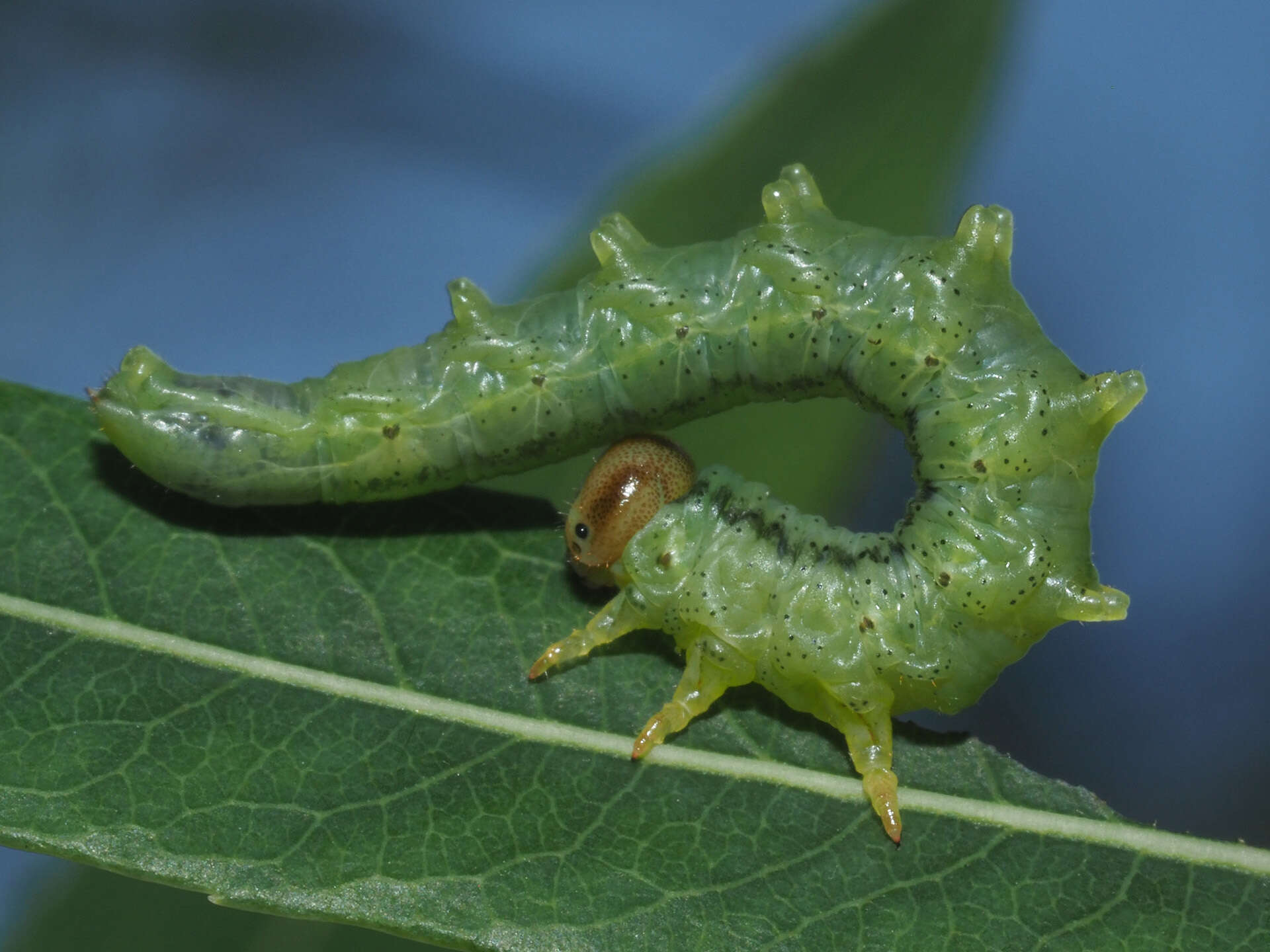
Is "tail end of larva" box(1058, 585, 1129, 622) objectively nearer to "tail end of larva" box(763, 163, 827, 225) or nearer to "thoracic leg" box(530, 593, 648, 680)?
"thoracic leg" box(530, 593, 648, 680)

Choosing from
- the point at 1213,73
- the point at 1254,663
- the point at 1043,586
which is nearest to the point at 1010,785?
the point at 1043,586

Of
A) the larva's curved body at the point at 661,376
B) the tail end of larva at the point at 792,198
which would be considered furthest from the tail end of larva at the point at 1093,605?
the tail end of larva at the point at 792,198

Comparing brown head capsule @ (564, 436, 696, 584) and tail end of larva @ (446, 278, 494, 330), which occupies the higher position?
tail end of larva @ (446, 278, 494, 330)

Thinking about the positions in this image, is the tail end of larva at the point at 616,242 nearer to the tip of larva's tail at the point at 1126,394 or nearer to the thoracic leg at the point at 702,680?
the thoracic leg at the point at 702,680

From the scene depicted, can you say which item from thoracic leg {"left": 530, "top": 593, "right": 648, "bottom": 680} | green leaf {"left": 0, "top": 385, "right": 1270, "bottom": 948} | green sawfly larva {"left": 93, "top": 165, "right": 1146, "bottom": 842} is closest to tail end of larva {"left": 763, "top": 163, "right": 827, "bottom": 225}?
green sawfly larva {"left": 93, "top": 165, "right": 1146, "bottom": 842}

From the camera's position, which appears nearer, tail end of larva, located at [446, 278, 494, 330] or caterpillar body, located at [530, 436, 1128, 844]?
caterpillar body, located at [530, 436, 1128, 844]

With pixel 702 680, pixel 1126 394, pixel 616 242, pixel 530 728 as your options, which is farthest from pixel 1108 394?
pixel 530 728
